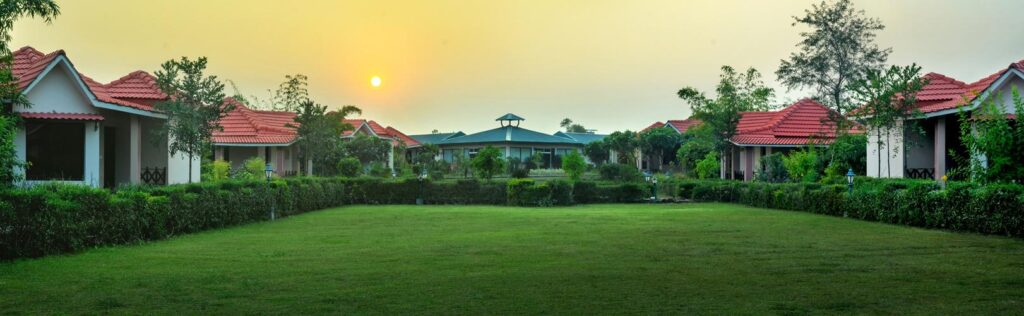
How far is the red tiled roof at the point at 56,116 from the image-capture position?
16.8 metres

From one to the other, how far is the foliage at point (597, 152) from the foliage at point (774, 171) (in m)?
22.1

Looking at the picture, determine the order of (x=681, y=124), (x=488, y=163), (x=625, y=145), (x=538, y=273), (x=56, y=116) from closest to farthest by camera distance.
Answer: (x=538, y=273)
(x=56, y=116)
(x=488, y=163)
(x=681, y=124)
(x=625, y=145)

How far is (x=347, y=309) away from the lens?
23.1 feet

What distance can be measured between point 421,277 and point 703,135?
29.3 m

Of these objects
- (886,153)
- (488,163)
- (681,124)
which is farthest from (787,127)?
(681,124)

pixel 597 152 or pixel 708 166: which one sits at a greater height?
pixel 597 152

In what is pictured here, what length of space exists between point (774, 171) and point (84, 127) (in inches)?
939

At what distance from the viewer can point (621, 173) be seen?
3375 cm

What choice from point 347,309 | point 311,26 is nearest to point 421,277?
point 347,309

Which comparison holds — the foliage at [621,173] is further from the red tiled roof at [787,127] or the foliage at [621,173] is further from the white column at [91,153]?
the white column at [91,153]

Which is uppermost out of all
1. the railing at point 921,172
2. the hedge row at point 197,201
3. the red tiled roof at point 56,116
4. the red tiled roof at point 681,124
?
the red tiled roof at point 681,124

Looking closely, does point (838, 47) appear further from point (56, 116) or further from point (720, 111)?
point (56, 116)

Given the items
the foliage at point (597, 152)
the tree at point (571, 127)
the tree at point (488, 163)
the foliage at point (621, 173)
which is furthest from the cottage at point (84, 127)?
the tree at point (571, 127)

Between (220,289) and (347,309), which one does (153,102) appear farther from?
(347,309)
